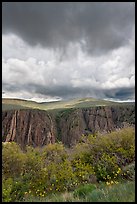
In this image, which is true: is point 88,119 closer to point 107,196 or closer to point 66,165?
point 66,165

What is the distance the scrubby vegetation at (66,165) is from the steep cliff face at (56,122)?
88.4 m

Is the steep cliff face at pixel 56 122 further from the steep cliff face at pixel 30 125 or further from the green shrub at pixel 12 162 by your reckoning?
the green shrub at pixel 12 162

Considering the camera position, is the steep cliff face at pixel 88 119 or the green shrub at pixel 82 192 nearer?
the green shrub at pixel 82 192

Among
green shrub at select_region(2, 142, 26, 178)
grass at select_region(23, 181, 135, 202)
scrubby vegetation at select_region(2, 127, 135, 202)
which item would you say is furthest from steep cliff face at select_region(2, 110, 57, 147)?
grass at select_region(23, 181, 135, 202)

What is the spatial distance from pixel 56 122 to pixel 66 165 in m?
112

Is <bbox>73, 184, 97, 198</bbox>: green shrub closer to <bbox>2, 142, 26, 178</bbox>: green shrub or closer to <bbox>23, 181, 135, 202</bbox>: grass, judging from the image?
<bbox>23, 181, 135, 202</bbox>: grass

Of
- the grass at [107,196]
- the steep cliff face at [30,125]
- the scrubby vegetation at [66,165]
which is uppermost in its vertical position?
the grass at [107,196]

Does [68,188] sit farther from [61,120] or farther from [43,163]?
[61,120]

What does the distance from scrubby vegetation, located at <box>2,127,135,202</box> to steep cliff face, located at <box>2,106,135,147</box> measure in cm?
8842

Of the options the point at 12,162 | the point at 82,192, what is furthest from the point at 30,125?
the point at 82,192

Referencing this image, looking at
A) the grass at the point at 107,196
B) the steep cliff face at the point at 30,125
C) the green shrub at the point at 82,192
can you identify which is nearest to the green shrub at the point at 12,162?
the green shrub at the point at 82,192

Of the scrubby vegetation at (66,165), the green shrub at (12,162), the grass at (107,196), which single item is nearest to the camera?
the grass at (107,196)

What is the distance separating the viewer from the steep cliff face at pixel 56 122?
103688mm

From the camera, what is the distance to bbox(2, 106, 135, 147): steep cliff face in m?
104
